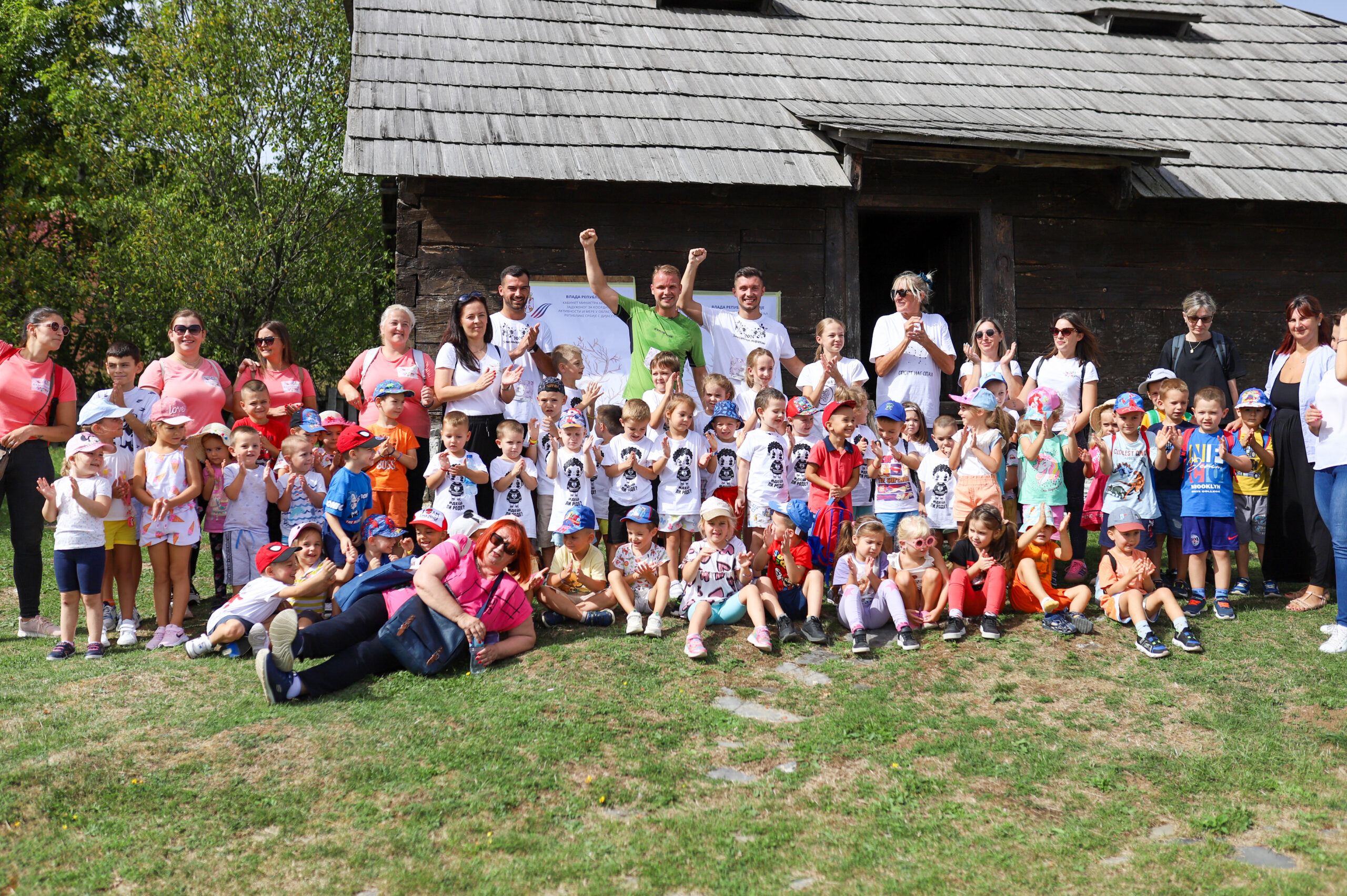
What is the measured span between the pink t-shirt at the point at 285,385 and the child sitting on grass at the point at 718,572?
3.01m

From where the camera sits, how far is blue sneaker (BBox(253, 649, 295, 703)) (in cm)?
488

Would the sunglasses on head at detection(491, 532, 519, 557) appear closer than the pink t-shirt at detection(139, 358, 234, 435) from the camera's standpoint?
→ Yes

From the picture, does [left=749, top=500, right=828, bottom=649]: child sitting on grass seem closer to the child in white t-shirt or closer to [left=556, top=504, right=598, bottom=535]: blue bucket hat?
[left=556, top=504, right=598, bottom=535]: blue bucket hat

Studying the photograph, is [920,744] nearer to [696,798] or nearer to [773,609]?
[696,798]

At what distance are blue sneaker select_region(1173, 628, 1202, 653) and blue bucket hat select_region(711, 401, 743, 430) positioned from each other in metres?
2.93

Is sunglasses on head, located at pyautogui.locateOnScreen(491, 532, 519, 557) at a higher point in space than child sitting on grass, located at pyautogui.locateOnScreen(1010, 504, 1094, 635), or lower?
higher

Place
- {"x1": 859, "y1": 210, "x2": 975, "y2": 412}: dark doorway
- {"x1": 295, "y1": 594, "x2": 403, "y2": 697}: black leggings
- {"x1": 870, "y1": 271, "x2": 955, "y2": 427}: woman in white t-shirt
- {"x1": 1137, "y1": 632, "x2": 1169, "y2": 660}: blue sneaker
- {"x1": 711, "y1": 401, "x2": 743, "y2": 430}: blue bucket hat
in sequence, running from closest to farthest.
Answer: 1. {"x1": 295, "y1": 594, "x2": 403, "y2": 697}: black leggings
2. {"x1": 1137, "y1": 632, "x2": 1169, "y2": 660}: blue sneaker
3. {"x1": 711, "y1": 401, "x2": 743, "y2": 430}: blue bucket hat
4. {"x1": 870, "y1": 271, "x2": 955, "y2": 427}: woman in white t-shirt
5. {"x1": 859, "y1": 210, "x2": 975, "y2": 412}: dark doorway

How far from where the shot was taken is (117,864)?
3646 mm

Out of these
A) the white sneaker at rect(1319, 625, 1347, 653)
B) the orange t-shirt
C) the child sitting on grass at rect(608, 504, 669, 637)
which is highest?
the orange t-shirt

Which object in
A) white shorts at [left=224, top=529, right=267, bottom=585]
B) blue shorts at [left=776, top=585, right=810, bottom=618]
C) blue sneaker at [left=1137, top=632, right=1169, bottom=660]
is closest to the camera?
blue sneaker at [left=1137, top=632, right=1169, bottom=660]

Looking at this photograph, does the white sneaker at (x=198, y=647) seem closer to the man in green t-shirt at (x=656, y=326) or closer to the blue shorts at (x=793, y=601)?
the man in green t-shirt at (x=656, y=326)

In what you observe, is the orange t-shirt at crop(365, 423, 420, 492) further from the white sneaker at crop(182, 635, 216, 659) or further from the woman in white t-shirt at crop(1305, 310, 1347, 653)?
the woman in white t-shirt at crop(1305, 310, 1347, 653)

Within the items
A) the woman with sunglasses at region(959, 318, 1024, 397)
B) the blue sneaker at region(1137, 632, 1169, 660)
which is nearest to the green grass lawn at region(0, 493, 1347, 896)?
the blue sneaker at region(1137, 632, 1169, 660)

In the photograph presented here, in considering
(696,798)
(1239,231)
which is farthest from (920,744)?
(1239,231)
